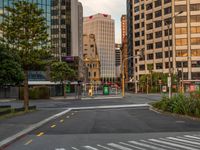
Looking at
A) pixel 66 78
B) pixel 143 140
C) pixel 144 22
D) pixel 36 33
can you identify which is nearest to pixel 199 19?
pixel 144 22

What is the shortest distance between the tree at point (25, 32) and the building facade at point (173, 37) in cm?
7941

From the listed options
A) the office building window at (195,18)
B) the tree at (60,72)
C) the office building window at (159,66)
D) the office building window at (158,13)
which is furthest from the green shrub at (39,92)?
the office building window at (158,13)

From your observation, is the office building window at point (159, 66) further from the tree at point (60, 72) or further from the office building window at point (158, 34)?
the tree at point (60, 72)

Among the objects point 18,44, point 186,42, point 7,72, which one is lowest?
point 7,72

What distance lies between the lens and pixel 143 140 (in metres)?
14.2

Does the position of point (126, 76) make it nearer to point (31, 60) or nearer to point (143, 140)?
point (31, 60)

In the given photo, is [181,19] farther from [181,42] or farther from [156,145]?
[156,145]

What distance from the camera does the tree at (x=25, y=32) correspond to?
37.2 meters

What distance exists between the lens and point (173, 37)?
405 ft

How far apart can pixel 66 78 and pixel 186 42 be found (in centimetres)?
5292

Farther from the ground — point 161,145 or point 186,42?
point 186,42

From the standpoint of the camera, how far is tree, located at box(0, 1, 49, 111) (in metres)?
37.2

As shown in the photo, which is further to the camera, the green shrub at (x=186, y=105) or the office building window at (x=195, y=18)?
the office building window at (x=195, y=18)

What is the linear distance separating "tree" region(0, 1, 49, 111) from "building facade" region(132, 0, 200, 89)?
79407 mm
